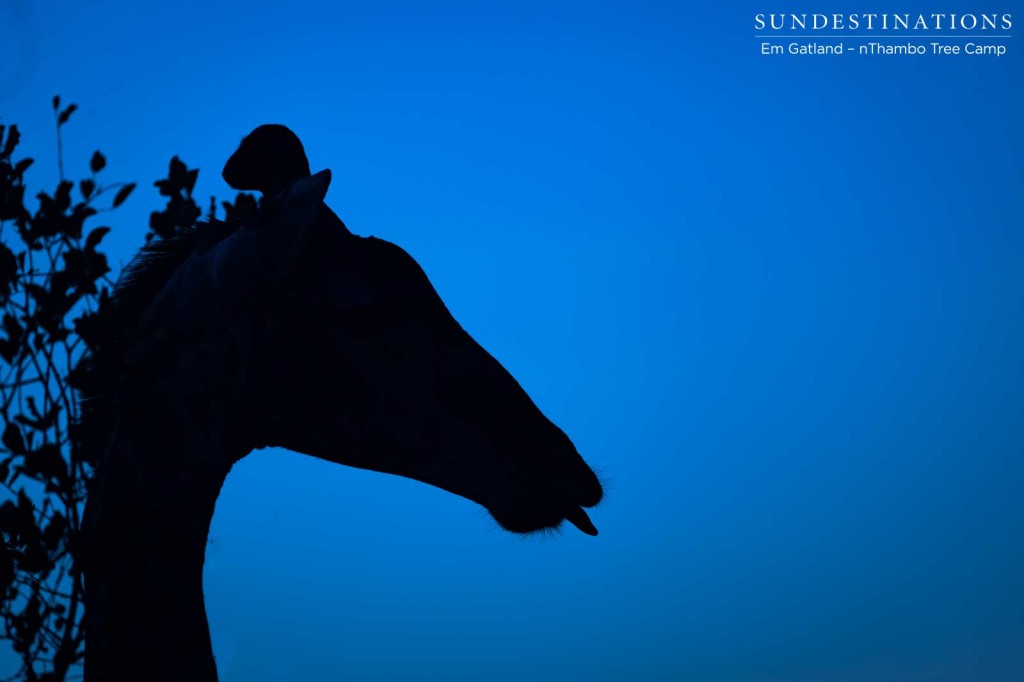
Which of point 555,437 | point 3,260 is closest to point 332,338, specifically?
point 555,437

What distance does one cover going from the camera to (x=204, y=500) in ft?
7.64

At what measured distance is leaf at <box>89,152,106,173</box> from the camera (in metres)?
5.99

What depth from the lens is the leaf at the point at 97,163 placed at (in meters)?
5.99

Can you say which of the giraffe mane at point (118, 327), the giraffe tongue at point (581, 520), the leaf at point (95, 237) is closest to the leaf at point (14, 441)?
the leaf at point (95, 237)

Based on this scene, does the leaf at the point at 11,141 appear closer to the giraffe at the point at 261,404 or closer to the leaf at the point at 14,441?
the leaf at the point at 14,441

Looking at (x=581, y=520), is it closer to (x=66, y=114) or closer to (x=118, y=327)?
(x=118, y=327)

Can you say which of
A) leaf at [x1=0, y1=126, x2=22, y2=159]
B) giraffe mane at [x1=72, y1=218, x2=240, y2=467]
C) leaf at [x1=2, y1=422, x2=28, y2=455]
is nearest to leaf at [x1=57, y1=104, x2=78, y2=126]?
leaf at [x1=0, y1=126, x2=22, y2=159]

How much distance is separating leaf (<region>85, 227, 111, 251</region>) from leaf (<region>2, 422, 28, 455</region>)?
124 centimetres

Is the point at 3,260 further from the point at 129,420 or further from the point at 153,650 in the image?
the point at 153,650

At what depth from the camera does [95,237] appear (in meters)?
5.67

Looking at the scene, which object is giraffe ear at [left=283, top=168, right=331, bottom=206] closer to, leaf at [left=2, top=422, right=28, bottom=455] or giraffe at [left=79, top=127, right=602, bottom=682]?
giraffe at [left=79, top=127, right=602, bottom=682]

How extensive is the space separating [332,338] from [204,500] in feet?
1.92

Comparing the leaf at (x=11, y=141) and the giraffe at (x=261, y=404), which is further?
the leaf at (x=11, y=141)

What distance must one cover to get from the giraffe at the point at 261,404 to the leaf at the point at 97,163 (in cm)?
382
